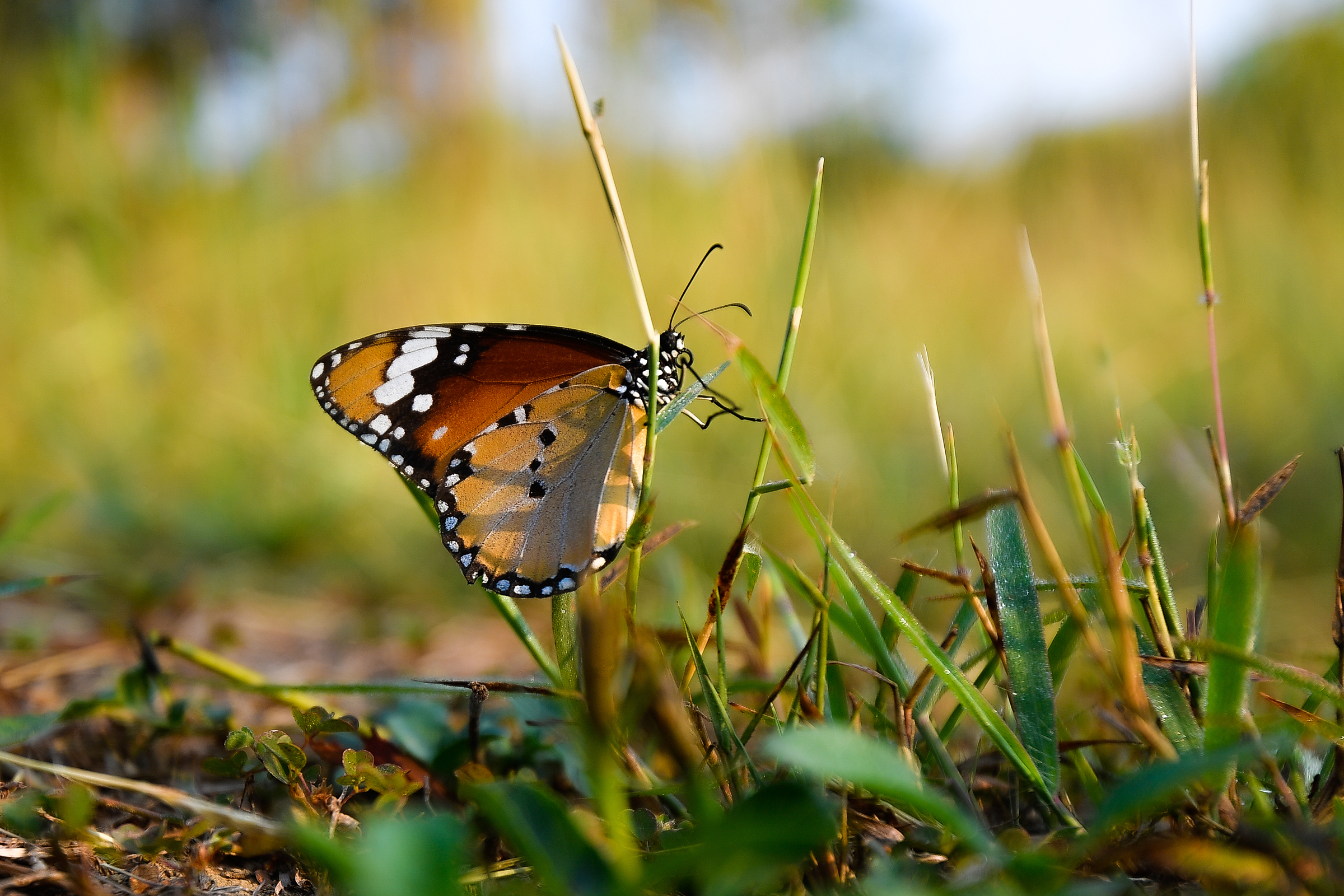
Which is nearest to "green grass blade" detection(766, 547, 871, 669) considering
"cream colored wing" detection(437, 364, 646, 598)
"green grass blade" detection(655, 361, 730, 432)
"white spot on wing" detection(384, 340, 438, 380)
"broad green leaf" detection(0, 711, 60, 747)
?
"green grass blade" detection(655, 361, 730, 432)

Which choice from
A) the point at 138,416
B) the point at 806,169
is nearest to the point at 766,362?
the point at 806,169

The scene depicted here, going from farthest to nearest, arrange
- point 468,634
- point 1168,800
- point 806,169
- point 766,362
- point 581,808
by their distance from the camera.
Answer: point 806,169, point 766,362, point 468,634, point 581,808, point 1168,800

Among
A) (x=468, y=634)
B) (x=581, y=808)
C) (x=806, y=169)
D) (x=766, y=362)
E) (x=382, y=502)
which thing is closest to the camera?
(x=581, y=808)

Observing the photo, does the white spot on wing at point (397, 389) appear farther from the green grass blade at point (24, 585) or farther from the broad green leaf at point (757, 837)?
the broad green leaf at point (757, 837)

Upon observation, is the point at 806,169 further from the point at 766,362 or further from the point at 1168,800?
the point at 1168,800

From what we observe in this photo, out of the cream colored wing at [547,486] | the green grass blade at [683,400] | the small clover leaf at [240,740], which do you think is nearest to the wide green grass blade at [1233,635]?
the green grass blade at [683,400]

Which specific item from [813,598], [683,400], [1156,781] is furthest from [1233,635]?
[683,400]
